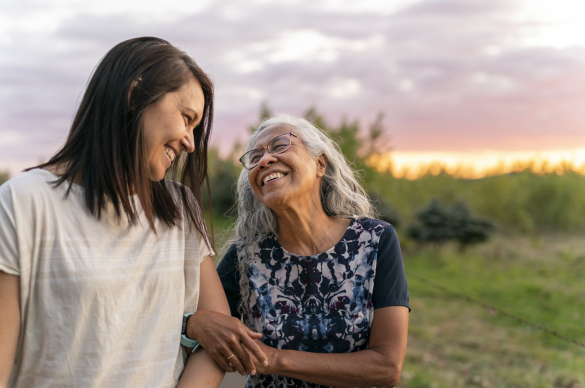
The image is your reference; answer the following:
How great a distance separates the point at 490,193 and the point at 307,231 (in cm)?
1603

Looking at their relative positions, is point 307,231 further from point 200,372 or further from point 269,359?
point 200,372

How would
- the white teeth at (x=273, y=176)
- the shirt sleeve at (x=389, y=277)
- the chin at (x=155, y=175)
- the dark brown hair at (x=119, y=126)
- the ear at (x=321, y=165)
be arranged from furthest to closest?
the ear at (x=321, y=165) → the white teeth at (x=273, y=176) → the shirt sleeve at (x=389, y=277) → the chin at (x=155, y=175) → the dark brown hair at (x=119, y=126)

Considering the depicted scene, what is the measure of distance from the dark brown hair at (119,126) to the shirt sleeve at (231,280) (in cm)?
71

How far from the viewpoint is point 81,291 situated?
1.50 m

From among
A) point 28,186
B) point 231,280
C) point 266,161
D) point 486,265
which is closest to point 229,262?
point 231,280

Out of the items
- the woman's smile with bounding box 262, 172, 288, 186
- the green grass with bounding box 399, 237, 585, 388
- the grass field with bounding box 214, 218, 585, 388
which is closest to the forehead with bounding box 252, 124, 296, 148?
the woman's smile with bounding box 262, 172, 288, 186

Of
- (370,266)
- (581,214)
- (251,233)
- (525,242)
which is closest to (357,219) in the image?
(370,266)

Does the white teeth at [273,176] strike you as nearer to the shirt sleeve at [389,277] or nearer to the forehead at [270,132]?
the forehead at [270,132]

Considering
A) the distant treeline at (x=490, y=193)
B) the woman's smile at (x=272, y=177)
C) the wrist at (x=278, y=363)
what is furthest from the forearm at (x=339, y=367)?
the distant treeline at (x=490, y=193)

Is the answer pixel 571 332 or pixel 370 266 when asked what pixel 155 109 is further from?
pixel 571 332

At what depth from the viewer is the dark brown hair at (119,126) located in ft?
5.08

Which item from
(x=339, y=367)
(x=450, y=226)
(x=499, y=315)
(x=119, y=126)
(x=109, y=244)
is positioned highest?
(x=119, y=126)

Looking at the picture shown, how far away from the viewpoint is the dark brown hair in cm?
155

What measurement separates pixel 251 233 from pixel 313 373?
701 mm
